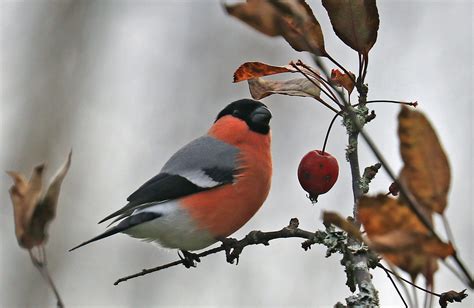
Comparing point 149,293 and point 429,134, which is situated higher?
point 429,134

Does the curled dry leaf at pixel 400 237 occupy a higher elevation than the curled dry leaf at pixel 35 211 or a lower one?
higher

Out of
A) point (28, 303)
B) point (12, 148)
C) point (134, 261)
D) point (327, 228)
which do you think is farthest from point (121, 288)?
A: point (327, 228)

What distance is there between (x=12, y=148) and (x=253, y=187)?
4311 mm

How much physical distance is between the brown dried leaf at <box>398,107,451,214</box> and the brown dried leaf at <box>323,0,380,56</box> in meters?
0.33

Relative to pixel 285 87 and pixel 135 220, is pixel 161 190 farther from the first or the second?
pixel 285 87

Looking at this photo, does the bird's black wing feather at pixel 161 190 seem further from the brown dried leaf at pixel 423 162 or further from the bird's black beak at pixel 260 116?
the brown dried leaf at pixel 423 162

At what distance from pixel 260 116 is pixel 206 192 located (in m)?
0.31

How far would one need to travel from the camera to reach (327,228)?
1219 mm

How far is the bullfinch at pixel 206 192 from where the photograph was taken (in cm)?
183

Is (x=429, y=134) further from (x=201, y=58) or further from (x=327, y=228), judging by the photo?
(x=201, y=58)

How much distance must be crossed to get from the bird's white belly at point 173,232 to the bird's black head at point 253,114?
0.38 meters

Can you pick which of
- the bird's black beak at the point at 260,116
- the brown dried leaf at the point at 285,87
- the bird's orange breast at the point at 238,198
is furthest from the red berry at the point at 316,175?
the bird's black beak at the point at 260,116

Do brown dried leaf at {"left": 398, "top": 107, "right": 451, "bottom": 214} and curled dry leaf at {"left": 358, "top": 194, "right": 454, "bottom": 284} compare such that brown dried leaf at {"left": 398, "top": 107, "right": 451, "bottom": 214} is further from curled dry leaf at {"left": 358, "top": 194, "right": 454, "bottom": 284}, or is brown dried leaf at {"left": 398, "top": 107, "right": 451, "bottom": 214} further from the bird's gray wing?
the bird's gray wing

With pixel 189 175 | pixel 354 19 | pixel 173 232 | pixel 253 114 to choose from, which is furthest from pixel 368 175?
pixel 253 114
